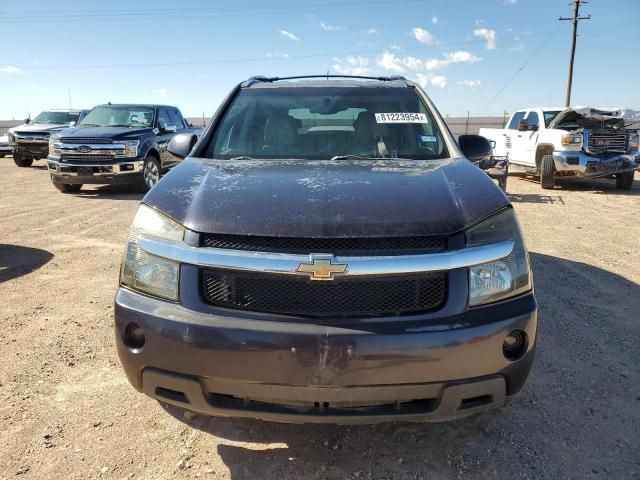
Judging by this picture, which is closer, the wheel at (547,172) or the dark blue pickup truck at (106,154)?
the dark blue pickup truck at (106,154)

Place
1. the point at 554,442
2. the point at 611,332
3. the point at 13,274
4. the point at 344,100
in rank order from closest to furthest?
the point at 554,442, the point at 344,100, the point at 611,332, the point at 13,274

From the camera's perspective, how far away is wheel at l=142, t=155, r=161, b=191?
1045 cm

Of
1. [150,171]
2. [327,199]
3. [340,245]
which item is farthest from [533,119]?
[340,245]

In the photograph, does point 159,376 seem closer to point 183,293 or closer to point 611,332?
point 183,293

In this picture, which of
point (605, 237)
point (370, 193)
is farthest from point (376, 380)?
point (605, 237)

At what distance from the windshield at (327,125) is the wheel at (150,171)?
7.45 meters

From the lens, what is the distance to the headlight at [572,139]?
1138 cm

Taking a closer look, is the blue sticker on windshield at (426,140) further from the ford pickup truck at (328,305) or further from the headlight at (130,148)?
the headlight at (130,148)

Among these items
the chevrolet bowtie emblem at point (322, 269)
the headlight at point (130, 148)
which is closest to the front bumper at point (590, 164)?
the headlight at point (130, 148)

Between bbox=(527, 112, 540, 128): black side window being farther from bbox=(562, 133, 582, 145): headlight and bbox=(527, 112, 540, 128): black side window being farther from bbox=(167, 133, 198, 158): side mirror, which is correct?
bbox=(167, 133, 198, 158): side mirror

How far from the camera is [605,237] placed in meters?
6.99

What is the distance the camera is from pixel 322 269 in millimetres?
1929

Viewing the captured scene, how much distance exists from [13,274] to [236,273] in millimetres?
4124

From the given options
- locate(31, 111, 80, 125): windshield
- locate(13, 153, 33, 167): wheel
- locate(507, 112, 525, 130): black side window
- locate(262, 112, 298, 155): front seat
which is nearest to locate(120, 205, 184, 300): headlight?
locate(262, 112, 298, 155): front seat
